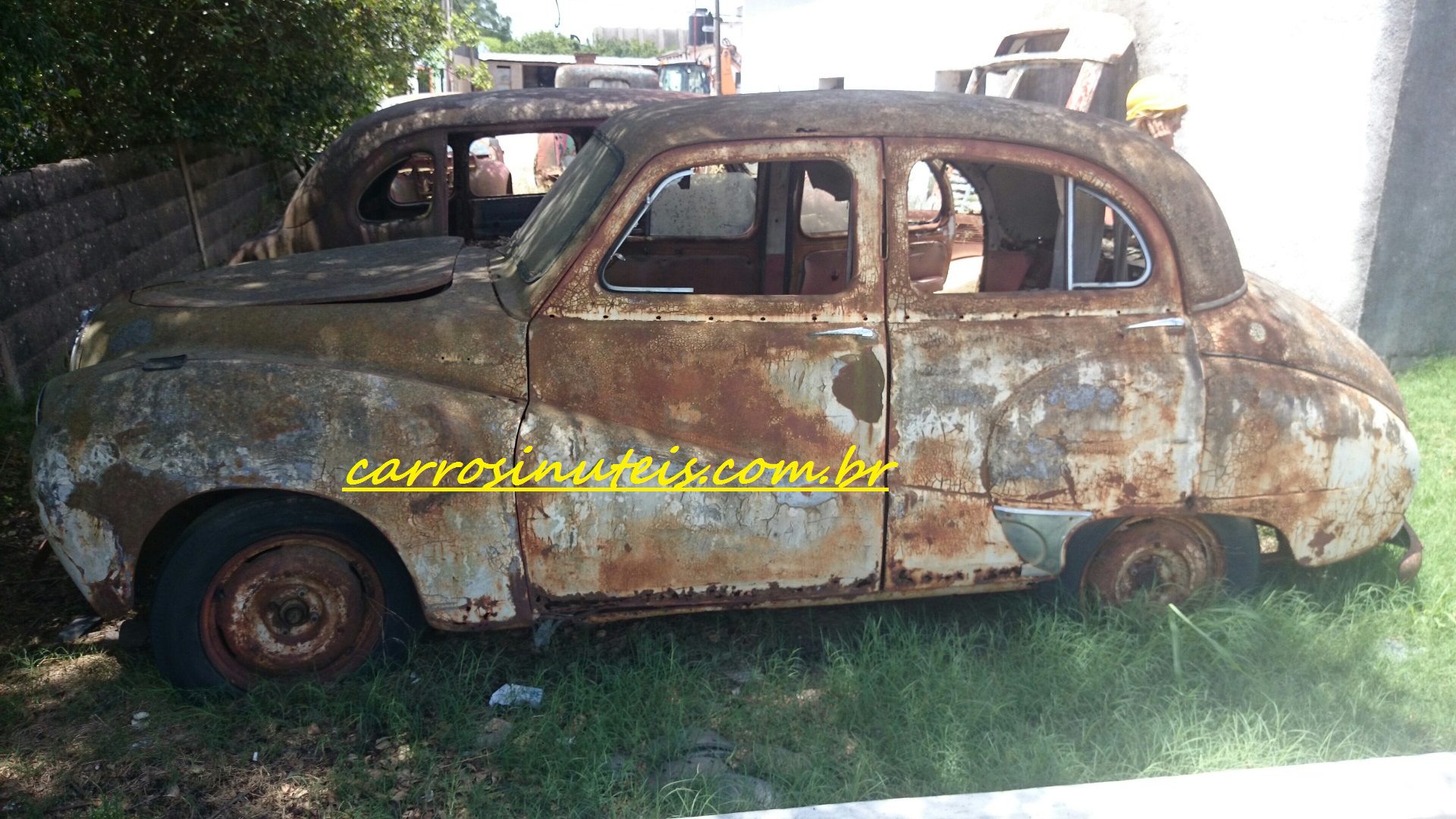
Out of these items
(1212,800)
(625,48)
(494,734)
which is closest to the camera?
(1212,800)

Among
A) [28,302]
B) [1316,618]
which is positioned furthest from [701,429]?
[28,302]

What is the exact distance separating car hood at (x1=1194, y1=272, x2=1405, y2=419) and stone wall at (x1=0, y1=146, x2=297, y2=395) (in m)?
5.03

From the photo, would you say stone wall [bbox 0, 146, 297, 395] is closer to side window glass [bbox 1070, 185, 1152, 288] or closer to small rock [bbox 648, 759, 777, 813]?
small rock [bbox 648, 759, 777, 813]

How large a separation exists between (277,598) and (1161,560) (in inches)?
115

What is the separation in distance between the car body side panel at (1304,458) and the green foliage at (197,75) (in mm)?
5395

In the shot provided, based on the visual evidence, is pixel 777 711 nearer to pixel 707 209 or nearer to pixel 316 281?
pixel 316 281

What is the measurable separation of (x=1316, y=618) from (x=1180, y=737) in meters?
1.04

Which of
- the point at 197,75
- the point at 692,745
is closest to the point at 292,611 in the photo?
the point at 692,745

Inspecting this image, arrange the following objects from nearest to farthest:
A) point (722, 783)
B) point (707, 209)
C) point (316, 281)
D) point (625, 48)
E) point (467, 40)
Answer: point (722, 783), point (316, 281), point (707, 209), point (467, 40), point (625, 48)

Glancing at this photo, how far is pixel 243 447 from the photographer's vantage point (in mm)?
3125

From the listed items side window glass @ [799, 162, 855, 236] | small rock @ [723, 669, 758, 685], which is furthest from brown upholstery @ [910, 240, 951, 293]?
small rock @ [723, 669, 758, 685]

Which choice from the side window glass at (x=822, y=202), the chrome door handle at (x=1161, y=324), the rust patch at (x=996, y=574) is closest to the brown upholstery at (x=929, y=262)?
the side window glass at (x=822, y=202)

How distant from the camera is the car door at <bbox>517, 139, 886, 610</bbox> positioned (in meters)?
3.29

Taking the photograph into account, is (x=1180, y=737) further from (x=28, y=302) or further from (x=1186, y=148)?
(x=28, y=302)
